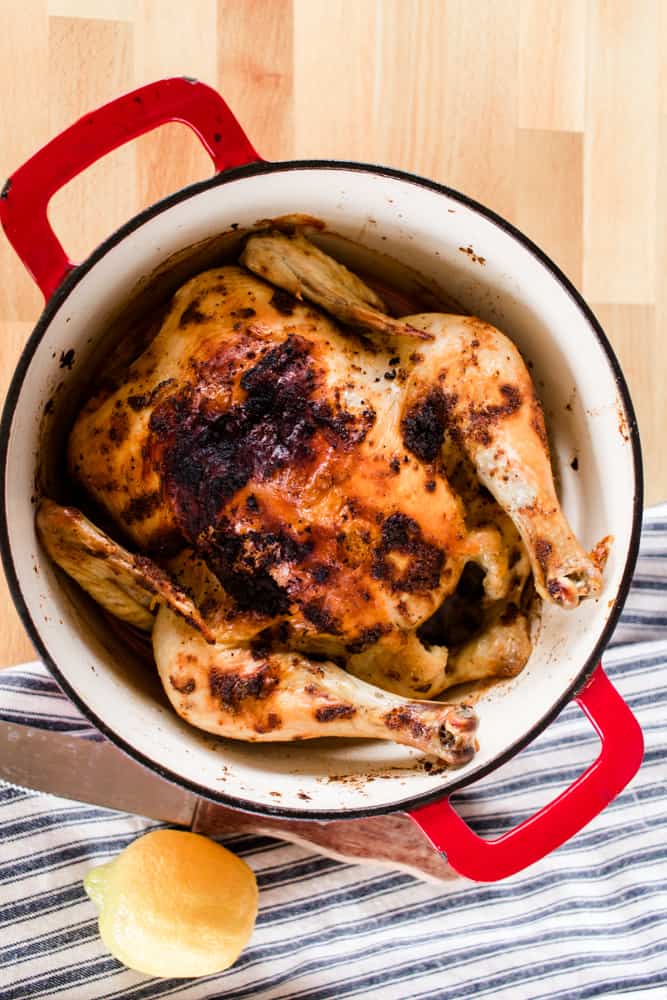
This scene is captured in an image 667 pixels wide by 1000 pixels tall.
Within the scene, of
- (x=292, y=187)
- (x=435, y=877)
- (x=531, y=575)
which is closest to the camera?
(x=292, y=187)

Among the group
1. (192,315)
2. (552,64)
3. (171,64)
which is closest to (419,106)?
(552,64)

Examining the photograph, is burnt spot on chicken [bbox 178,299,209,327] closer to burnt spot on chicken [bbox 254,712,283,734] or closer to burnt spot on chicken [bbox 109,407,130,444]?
burnt spot on chicken [bbox 109,407,130,444]

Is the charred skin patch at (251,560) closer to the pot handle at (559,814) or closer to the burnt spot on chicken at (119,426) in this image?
the burnt spot on chicken at (119,426)

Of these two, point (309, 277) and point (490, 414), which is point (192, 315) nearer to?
point (309, 277)

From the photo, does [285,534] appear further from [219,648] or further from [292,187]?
[292,187]

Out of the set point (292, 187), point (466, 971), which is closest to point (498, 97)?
point (292, 187)

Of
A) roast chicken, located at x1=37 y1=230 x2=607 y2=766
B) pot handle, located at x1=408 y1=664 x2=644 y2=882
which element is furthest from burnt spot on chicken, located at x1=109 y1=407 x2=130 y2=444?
pot handle, located at x1=408 y1=664 x2=644 y2=882

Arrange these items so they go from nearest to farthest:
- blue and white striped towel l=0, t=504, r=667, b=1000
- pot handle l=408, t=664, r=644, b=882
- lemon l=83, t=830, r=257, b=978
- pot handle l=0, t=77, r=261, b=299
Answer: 1. pot handle l=0, t=77, r=261, b=299
2. pot handle l=408, t=664, r=644, b=882
3. lemon l=83, t=830, r=257, b=978
4. blue and white striped towel l=0, t=504, r=667, b=1000
